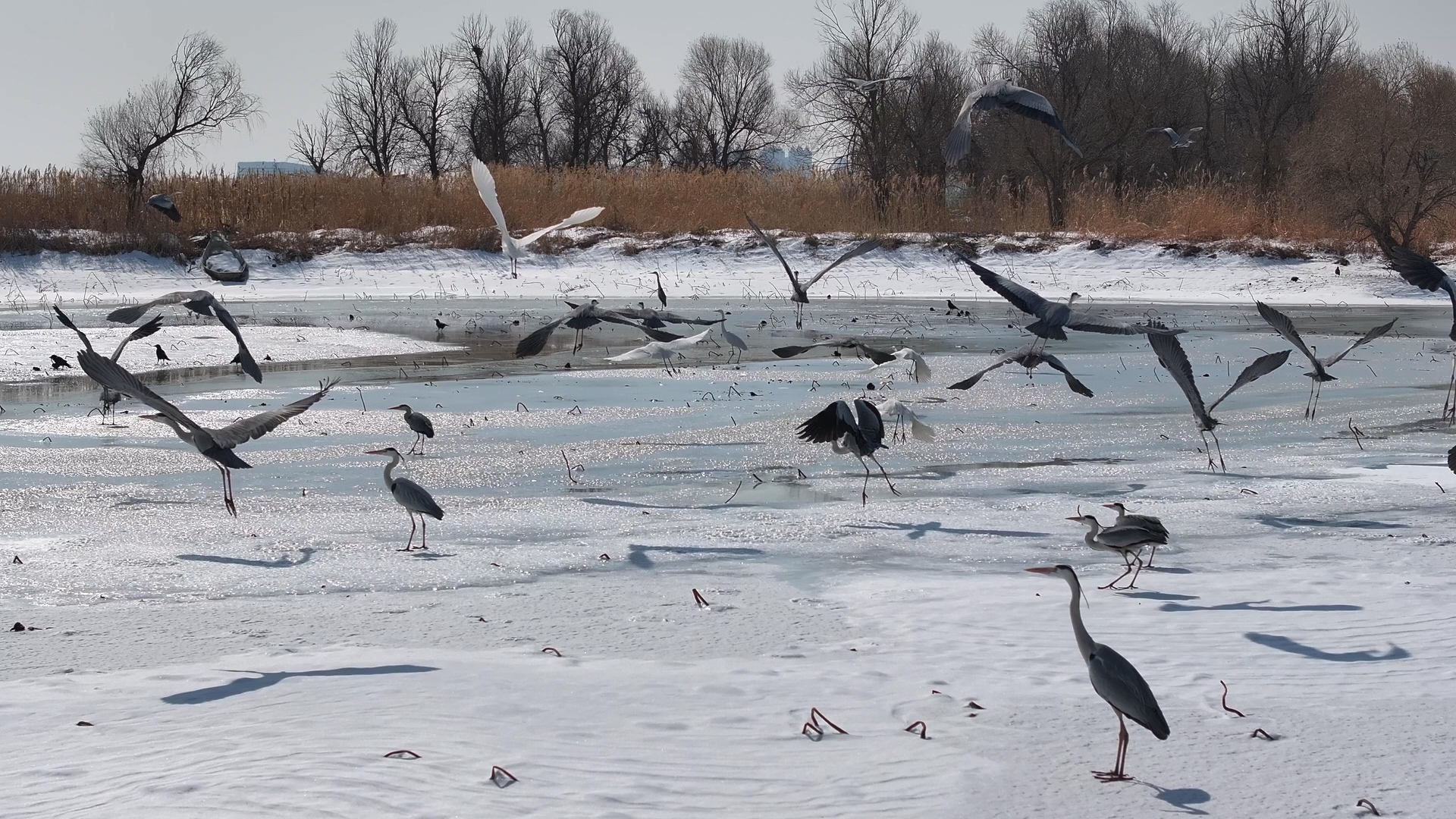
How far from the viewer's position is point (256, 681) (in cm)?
374

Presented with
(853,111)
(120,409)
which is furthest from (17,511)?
(853,111)

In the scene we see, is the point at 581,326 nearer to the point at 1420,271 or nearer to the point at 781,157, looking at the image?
the point at 1420,271

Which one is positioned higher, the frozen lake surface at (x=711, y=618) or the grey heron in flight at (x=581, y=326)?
the grey heron in flight at (x=581, y=326)

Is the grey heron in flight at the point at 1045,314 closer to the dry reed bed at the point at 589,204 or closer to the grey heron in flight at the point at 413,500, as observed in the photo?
the grey heron in flight at the point at 413,500

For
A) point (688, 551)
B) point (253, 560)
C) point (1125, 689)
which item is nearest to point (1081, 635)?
point (1125, 689)

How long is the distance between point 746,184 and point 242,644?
26915 mm

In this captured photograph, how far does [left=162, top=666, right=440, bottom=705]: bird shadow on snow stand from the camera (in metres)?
3.60

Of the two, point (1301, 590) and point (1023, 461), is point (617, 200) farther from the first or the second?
point (1301, 590)

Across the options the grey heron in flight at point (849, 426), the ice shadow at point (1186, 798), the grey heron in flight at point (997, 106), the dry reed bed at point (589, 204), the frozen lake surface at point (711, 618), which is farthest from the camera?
the dry reed bed at point (589, 204)

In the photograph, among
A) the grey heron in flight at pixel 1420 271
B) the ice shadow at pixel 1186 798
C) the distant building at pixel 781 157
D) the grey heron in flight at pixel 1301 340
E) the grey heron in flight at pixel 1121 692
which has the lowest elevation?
the ice shadow at pixel 1186 798

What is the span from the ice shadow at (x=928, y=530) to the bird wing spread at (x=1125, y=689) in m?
2.46

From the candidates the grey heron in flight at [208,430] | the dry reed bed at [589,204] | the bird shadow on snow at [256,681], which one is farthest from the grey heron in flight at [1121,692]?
the dry reed bed at [589,204]

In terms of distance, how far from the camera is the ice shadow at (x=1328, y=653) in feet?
13.2

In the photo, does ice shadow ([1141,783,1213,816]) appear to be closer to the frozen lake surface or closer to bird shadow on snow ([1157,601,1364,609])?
the frozen lake surface
